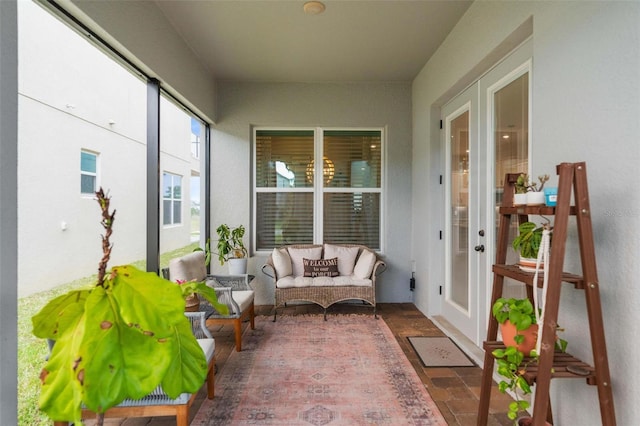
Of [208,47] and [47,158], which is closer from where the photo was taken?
[47,158]

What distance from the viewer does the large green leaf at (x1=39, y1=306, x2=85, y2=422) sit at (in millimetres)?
625

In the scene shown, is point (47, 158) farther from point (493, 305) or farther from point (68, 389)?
point (493, 305)

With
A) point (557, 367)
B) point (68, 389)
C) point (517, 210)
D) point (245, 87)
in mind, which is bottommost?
point (557, 367)

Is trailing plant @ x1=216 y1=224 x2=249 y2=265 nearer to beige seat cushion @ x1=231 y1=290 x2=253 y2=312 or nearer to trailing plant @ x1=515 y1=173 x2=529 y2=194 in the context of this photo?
beige seat cushion @ x1=231 y1=290 x2=253 y2=312

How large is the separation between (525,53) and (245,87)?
10.9 ft

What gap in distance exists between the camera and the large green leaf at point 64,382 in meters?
0.63

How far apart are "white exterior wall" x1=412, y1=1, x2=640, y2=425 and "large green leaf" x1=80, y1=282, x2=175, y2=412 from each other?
176cm

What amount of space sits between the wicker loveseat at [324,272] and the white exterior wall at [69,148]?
5.24 ft

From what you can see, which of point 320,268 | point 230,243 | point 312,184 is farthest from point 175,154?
point 320,268

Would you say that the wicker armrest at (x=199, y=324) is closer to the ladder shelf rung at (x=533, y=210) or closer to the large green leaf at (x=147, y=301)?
the large green leaf at (x=147, y=301)

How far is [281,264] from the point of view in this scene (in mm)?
3895

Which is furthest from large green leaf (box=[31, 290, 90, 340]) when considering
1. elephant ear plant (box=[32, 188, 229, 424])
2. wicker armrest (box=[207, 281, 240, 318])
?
wicker armrest (box=[207, 281, 240, 318])

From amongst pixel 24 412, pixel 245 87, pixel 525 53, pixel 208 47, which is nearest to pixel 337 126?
pixel 245 87

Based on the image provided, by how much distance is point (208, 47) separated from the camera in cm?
336
